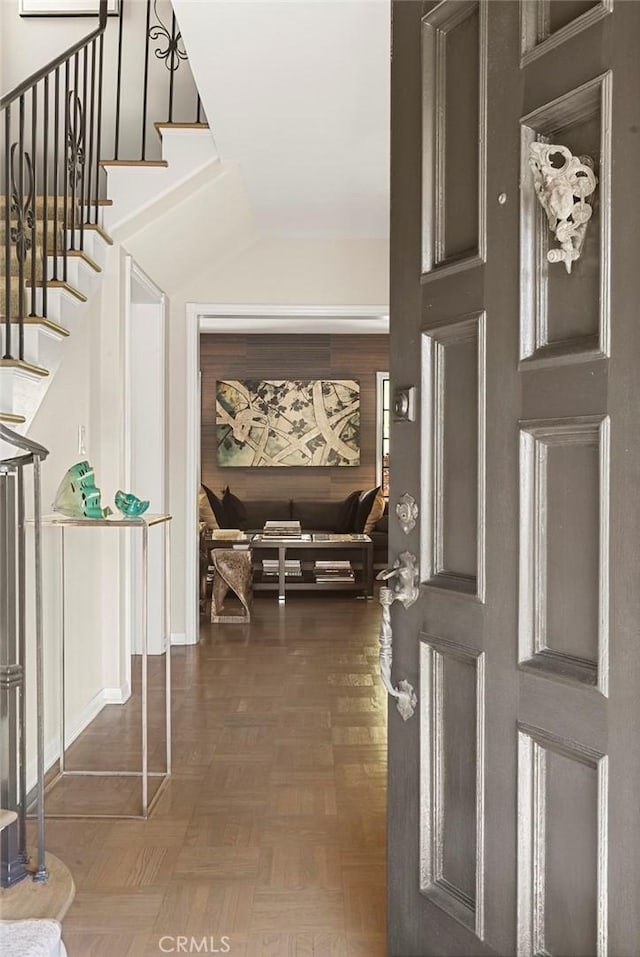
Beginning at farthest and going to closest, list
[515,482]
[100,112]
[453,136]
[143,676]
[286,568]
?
[286,568] < [100,112] < [143,676] < [453,136] < [515,482]

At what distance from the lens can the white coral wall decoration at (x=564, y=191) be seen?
141cm

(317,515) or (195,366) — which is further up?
(195,366)

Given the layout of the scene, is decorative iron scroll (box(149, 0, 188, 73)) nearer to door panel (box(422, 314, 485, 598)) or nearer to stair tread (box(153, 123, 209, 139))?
stair tread (box(153, 123, 209, 139))

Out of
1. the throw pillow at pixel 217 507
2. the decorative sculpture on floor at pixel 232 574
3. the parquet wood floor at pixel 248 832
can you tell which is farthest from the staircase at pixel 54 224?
the throw pillow at pixel 217 507

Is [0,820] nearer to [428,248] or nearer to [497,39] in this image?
[428,248]

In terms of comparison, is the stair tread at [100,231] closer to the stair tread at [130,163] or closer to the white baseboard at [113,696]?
the stair tread at [130,163]

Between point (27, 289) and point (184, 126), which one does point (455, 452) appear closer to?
point (27, 289)

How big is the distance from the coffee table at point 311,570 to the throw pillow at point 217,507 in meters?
0.88

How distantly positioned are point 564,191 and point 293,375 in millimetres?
8473

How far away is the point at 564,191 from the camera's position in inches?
55.5

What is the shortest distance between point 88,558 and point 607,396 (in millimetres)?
3271

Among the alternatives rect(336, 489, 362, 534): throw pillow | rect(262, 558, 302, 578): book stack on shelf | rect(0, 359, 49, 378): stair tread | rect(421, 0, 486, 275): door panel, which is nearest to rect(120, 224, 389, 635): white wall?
rect(262, 558, 302, 578): book stack on shelf

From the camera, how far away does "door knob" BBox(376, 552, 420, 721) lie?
5.91 ft

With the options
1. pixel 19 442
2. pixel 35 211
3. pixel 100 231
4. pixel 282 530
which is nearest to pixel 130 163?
pixel 100 231
